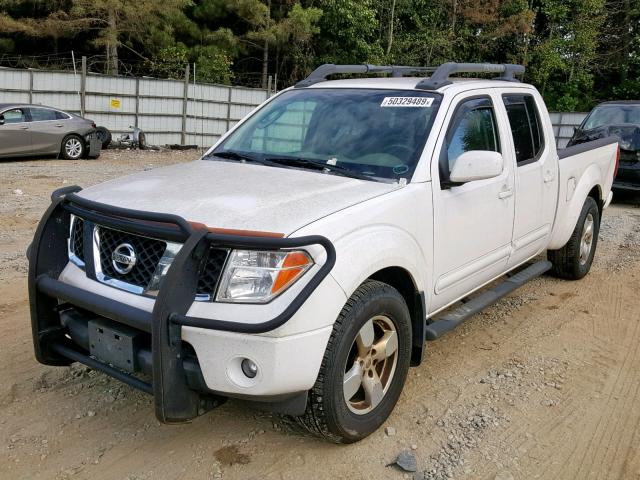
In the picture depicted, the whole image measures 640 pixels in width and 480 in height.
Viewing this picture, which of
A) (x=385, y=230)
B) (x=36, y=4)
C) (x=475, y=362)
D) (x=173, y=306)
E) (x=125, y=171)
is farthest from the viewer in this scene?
(x=36, y=4)

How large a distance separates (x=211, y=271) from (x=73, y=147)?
1541 centimetres

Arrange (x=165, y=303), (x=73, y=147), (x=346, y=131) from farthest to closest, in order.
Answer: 1. (x=73, y=147)
2. (x=346, y=131)
3. (x=165, y=303)

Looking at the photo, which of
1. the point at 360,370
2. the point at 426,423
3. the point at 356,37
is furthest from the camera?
the point at 356,37

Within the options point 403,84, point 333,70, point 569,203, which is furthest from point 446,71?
point 569,203

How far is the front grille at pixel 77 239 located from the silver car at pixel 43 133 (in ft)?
43.8

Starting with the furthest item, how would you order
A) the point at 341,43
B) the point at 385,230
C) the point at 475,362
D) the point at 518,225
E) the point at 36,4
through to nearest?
the point at 341,43 < the point at 36,4 < the point at 518,225 < the point at 475,362 < the point at 385,230

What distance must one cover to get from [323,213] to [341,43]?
2784cm

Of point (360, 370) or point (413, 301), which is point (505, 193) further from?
point (360, 370)

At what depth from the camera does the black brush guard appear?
259cm

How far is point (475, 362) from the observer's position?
4.30 meters

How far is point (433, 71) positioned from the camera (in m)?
4.93

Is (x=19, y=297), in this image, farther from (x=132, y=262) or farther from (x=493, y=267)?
(x=493, y=267)

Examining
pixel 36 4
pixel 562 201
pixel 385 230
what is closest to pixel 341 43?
pixel 36 4

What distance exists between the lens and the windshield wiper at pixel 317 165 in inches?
142
